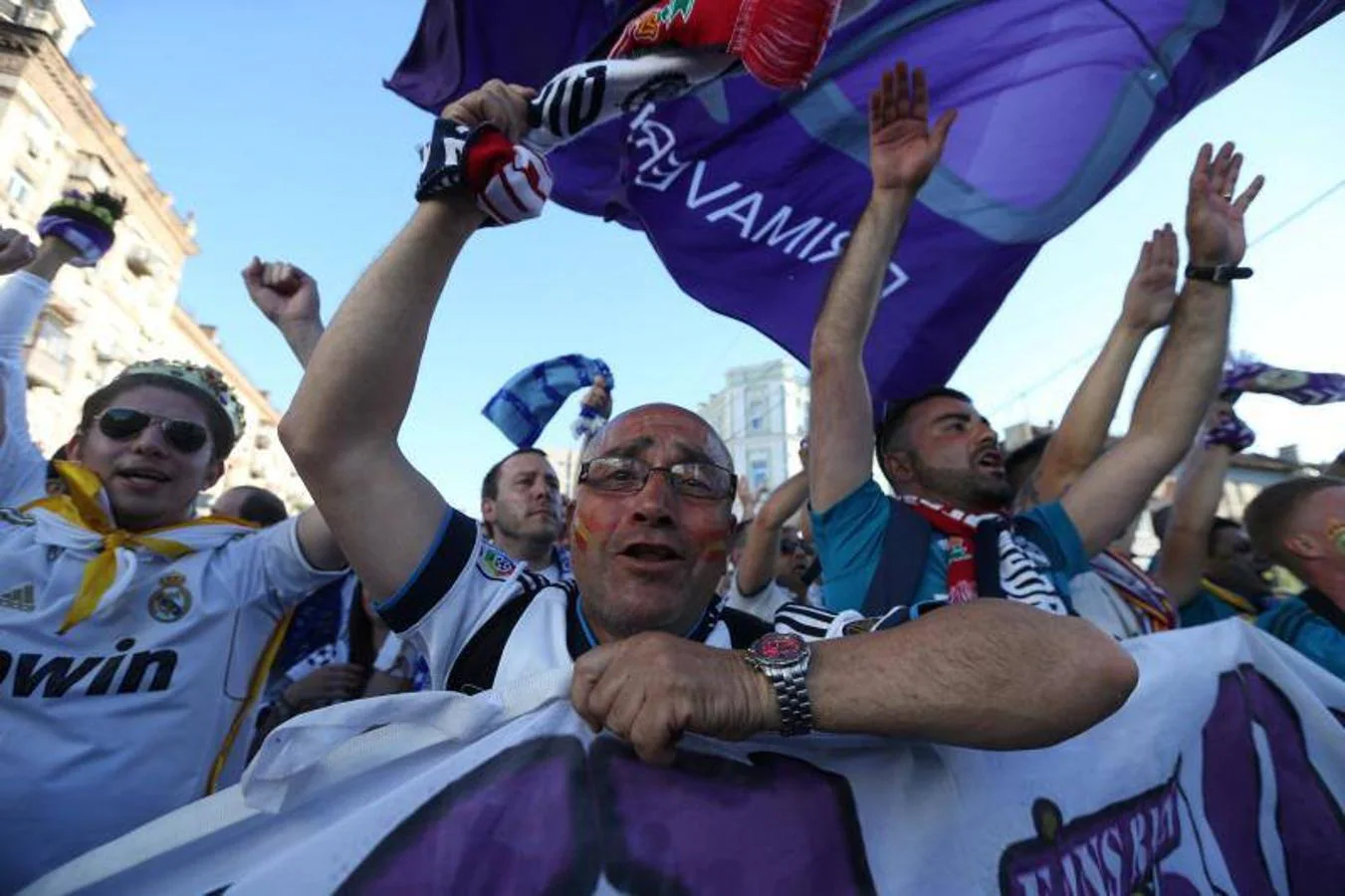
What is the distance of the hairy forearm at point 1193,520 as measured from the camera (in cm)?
363

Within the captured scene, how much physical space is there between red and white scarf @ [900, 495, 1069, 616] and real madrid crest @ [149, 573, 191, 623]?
224cm

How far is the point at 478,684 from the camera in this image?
1.48m

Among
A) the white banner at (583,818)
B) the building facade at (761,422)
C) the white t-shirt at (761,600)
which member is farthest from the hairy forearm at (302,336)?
the building facade at (761,422)

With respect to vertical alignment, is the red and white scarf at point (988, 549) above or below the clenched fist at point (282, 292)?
below

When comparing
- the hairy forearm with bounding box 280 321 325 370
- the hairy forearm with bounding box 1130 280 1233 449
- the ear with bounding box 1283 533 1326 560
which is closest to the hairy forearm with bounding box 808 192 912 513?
the hairy forearm with bounding box 1130 280 1233 449

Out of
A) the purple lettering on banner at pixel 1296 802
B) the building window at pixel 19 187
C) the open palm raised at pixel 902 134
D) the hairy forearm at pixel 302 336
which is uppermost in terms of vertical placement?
the building window at pixel 19 187

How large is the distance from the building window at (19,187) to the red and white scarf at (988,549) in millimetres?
30850

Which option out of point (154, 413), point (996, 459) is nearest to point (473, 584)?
point (154, 413)

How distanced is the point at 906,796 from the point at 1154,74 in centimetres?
338

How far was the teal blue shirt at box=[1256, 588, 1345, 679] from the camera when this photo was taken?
102 inches

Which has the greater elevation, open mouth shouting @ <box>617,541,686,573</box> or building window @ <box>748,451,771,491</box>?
building window @ <box>748,451,771,491</box>

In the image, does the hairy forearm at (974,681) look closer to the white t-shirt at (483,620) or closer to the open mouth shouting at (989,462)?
the white t-shirt at (483,620)

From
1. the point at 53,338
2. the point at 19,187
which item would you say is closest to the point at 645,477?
the point at 19,187

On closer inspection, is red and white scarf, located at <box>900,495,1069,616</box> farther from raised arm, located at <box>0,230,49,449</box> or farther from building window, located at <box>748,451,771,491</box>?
building window, located at <box>748,451,771,491</box>
